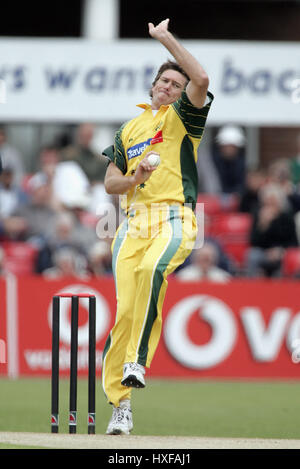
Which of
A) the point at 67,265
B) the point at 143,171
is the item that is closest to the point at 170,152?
the point at 143,171

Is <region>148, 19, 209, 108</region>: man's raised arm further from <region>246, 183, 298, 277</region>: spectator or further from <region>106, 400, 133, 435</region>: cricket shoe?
<region>246, 183, 298, 277</region>: spectator

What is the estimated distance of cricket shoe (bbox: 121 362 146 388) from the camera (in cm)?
689

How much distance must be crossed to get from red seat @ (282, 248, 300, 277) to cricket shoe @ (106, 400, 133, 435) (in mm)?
7399

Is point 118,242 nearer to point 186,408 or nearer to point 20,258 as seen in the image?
point 186,408

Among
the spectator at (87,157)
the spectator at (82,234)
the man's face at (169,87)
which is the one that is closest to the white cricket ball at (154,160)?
the man's face at (169,87)

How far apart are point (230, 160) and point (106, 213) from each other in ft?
11.4

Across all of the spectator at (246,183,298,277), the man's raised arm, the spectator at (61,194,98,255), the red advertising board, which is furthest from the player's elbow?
the spectator at (246,183,298,277)

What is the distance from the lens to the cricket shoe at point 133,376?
6.89 m

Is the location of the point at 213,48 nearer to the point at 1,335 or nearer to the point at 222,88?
the point at 222,88

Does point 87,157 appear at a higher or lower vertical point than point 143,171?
higher

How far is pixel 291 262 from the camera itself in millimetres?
14633

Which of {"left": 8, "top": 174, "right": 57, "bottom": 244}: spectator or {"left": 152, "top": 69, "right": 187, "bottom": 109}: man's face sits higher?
{"left": 8, "top": 174, "right": 57, "bottom": 244}: spectator

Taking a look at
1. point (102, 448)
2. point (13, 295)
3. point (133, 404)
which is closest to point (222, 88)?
point (13, 295)

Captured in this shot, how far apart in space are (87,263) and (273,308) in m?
2.60
